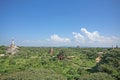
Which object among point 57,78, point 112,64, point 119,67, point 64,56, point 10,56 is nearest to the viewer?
point 57,78

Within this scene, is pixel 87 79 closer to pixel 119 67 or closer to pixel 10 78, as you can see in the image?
pixel 10 78

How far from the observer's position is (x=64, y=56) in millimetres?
64312

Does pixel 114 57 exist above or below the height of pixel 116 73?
above

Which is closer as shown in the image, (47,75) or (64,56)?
(47,75)

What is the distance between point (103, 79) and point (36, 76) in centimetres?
814

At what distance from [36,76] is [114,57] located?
71.8ft

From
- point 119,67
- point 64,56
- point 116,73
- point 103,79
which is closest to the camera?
point 103,79

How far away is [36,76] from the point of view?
17.9 metres

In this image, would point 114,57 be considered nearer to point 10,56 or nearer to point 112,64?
point 112,64

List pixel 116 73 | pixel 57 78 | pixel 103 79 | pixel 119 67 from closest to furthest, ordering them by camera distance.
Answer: pixel 57 78
pixel 103 79
pixel 116 73
pixel 119 67

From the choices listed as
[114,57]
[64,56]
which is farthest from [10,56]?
[114,57]

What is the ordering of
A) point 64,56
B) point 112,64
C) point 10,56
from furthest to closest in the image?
point 64,56 < point 10,56 < point 112,64

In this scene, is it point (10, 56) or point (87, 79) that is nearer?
point (87, 79)

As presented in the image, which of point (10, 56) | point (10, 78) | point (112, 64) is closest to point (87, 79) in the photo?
point (10, 78)
